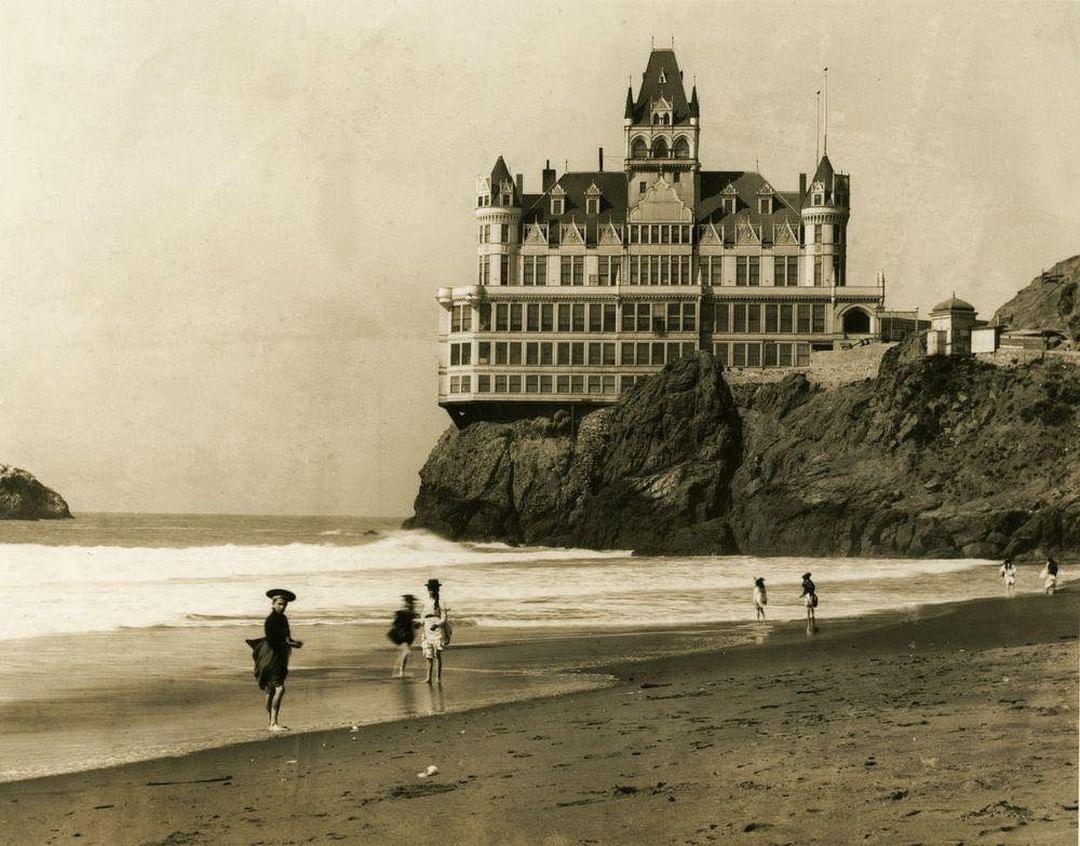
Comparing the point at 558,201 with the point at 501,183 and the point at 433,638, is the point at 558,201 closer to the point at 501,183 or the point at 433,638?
the point at 501,183

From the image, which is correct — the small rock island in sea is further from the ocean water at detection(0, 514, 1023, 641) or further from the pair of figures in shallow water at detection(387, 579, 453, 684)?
the pair of figures in shallow water at detection(387, 579, 453, 684)

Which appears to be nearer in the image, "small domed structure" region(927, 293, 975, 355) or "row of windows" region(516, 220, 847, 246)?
"small domed structure" region(927, 293, 975, 355)

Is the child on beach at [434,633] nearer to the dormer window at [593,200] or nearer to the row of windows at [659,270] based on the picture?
the row of windows at [659,270]

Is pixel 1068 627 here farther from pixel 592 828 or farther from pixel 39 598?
pixel 39 598

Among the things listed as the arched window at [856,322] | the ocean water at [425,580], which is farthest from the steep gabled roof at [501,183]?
the ocean water at [425,580]

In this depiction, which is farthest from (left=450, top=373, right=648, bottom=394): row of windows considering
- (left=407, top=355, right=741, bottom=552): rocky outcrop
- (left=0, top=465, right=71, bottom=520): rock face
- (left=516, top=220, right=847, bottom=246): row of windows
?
(left=0, top=465, right=71, bottom=520): rock face

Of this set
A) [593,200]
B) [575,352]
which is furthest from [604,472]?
[593,200]
